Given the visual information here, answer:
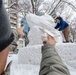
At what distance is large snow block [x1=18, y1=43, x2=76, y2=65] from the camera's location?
4789 mm

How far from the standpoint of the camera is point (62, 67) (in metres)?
1.29

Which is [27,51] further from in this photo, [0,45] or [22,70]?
[0,45]

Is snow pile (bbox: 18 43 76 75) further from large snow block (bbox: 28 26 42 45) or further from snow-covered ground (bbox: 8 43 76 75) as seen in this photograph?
large snow block (bbox: 28 26 42 45)

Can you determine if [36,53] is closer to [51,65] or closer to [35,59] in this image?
[35,59]

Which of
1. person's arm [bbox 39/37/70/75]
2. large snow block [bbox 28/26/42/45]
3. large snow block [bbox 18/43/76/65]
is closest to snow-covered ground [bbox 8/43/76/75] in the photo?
large snow block [bbox 18/43/76/65]

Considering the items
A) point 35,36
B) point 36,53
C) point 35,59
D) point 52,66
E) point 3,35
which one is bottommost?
point 35,59

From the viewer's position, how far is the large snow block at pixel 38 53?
15.7 feet

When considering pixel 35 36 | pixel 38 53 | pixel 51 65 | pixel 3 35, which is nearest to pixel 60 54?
pixel 38 53

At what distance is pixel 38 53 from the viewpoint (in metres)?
5.04

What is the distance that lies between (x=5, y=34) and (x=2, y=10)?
0.10m

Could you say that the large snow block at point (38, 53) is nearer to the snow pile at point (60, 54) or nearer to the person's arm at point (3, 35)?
the snow pile at point (60, 54)

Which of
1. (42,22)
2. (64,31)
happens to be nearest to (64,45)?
(42,22)

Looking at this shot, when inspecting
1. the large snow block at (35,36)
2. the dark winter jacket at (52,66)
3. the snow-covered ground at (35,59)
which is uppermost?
the dark winter jacket at (52,66)

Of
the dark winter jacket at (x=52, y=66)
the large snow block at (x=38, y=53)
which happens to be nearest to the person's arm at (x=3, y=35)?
the dark winter jacket at (x=52, y=66)
